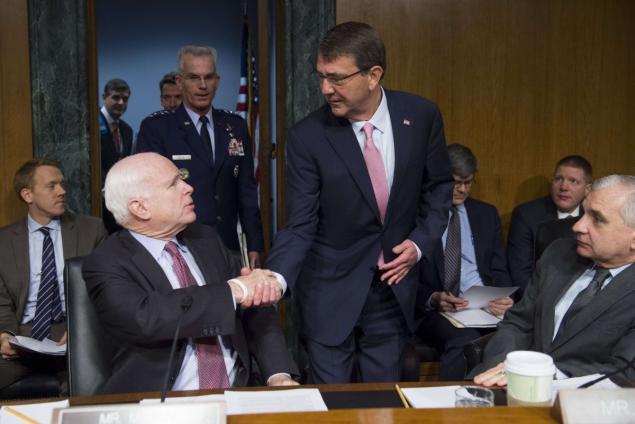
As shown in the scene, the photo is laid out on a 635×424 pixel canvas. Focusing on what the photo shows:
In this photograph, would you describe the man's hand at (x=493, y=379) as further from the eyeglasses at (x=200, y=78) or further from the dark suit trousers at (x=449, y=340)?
the eyeglasses at (x=200, y=78)

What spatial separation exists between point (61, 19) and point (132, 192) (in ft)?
7.14

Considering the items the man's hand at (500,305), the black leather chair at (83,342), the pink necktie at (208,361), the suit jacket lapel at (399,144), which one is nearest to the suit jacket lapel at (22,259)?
the black leather chair at (83,342)

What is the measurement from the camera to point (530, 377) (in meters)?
1.64

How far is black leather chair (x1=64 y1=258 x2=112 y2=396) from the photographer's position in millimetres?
2252

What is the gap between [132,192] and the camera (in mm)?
2336

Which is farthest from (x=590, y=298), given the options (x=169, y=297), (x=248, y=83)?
(x=248, y=83)

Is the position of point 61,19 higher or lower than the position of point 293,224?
higher

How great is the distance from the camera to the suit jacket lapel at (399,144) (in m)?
2.76

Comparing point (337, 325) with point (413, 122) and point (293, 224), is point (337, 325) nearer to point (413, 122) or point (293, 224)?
point (293, 224)

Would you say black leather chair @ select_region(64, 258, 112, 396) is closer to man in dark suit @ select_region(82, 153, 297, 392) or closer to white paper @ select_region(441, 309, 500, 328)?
→ man in dark suit @ select_region(82, 153, 297, 392)

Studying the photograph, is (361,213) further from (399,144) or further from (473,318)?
(473,318)

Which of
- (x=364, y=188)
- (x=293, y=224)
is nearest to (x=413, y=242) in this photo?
→ (x=364, y=188)

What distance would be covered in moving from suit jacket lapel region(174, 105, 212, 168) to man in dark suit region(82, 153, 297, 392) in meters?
1.41

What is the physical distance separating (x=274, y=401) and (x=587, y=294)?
1092 mm
